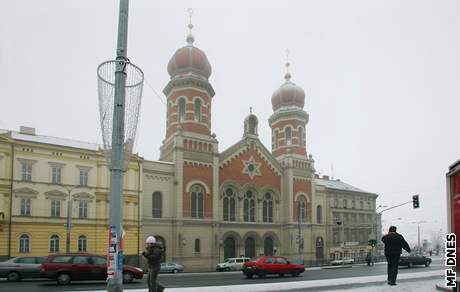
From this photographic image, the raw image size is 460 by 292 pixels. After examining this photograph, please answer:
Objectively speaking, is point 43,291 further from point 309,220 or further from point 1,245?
point 309,220

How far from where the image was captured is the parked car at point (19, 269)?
2602cm

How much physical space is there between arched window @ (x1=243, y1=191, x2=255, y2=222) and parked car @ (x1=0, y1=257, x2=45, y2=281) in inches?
A: 1171

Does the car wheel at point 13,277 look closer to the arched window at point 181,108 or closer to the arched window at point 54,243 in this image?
the arched window at point 54,243

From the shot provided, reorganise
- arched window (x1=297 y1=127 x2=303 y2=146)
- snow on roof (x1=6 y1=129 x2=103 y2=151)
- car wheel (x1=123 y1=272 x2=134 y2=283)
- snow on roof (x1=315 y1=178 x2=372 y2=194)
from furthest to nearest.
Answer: snow on roof (x1=315 y1=178 x2=372 y2=194) < arched window (x1=297 y1=127 x2=303 y2=146) < snow on roof (x1=6 y1=129 x2=103 y2=151) < car wheel (x1=123 y1=272 x2=134 y2=283)

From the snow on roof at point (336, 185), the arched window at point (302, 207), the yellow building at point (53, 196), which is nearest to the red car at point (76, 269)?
the yellow building at point (53, 196)

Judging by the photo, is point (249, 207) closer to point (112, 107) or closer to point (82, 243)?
point (82, 243)

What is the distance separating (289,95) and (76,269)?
45172 millimetres

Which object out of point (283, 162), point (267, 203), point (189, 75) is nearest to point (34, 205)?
point (189, 75)

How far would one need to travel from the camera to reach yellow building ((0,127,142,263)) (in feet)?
124

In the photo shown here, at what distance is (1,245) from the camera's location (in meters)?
36.4

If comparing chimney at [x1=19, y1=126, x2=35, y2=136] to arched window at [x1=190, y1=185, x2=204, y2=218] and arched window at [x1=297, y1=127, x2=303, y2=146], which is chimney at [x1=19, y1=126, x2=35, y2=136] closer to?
arched window at [x1=190, y1=185, x2=204, y2=218]

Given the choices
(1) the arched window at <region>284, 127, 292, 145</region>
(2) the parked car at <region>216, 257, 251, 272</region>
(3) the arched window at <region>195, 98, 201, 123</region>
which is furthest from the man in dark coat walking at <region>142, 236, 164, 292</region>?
(1) the arched window at <region>284, 127, 292, 145</region>

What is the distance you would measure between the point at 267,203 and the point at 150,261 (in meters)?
45.1

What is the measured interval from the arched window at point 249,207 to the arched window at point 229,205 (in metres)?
1.62
